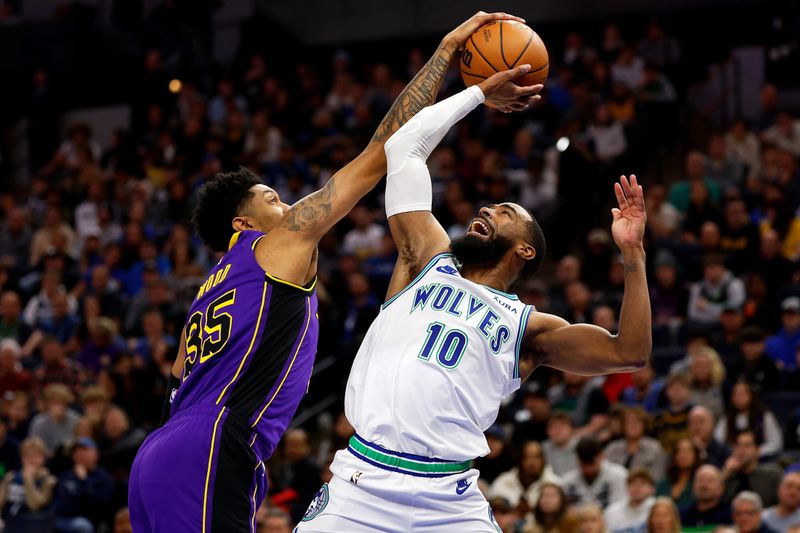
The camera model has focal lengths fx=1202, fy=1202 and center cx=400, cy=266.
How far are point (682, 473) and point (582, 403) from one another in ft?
5.29

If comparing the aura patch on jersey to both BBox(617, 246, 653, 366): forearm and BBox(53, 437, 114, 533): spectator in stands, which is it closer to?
BBox(617, 246, 653, 366): forearm

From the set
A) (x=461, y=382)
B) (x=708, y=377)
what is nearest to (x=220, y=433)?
(x=461, y=382)

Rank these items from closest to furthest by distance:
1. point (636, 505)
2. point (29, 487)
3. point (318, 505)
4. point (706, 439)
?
point (318, 505), point (636, 505), point (706, 439), point (29, 487)

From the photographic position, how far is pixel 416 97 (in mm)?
5406

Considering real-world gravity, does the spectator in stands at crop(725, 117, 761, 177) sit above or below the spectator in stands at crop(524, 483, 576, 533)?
above

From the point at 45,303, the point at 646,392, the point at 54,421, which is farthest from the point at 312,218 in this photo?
the point at 45,303

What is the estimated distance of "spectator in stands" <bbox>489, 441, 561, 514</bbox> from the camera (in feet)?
32.8

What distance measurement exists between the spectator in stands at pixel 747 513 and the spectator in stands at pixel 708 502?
0.39m

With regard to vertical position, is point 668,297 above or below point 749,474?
above

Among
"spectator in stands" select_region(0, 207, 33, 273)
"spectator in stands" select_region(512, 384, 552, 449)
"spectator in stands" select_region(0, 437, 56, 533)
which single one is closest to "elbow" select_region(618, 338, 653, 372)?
"spectator in stands" select_region(512, 384, 552, 449)

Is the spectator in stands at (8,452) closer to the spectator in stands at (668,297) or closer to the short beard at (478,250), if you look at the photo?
the spectator in stands at (668,297)

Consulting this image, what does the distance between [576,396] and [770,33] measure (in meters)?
8.16

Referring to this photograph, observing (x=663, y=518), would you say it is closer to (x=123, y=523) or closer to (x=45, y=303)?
(x=123, y=523)

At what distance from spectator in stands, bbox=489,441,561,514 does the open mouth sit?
5.08 metres
